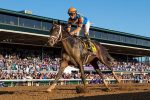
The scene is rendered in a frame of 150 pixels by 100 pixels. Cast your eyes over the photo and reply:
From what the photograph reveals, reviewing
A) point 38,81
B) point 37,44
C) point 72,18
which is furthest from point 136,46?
point 72,18

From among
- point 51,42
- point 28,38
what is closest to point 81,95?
point 51,42

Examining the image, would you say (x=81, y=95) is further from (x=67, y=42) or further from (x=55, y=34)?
(x=55, y=34)

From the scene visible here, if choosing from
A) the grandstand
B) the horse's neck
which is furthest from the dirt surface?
the grandstand

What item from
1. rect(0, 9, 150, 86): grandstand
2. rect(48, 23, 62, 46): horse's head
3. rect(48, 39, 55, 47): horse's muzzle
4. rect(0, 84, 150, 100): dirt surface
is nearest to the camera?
rect(0, 84, 150, 100): dirt surface

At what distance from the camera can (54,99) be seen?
8430 millimetres

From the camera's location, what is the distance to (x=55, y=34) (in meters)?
10.9

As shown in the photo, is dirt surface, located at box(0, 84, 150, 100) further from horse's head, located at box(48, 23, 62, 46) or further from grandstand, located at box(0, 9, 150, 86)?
grandstand, located at box(0, 9, 150, 86)

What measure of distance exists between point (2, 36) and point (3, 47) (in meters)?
2.10

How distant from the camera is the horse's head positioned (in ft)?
35.3

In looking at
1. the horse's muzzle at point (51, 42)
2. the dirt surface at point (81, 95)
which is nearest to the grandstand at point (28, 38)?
the dirt surface at point (81, 95)

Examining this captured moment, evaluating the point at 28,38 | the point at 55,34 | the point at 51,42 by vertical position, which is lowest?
the point at 51,42

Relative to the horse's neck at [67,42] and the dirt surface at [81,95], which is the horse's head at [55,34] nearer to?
the horse's neck at [67,42]

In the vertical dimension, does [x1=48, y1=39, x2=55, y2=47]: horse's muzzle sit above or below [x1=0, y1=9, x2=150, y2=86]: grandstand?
below

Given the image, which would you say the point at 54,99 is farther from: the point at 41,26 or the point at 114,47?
the point at 114,47
